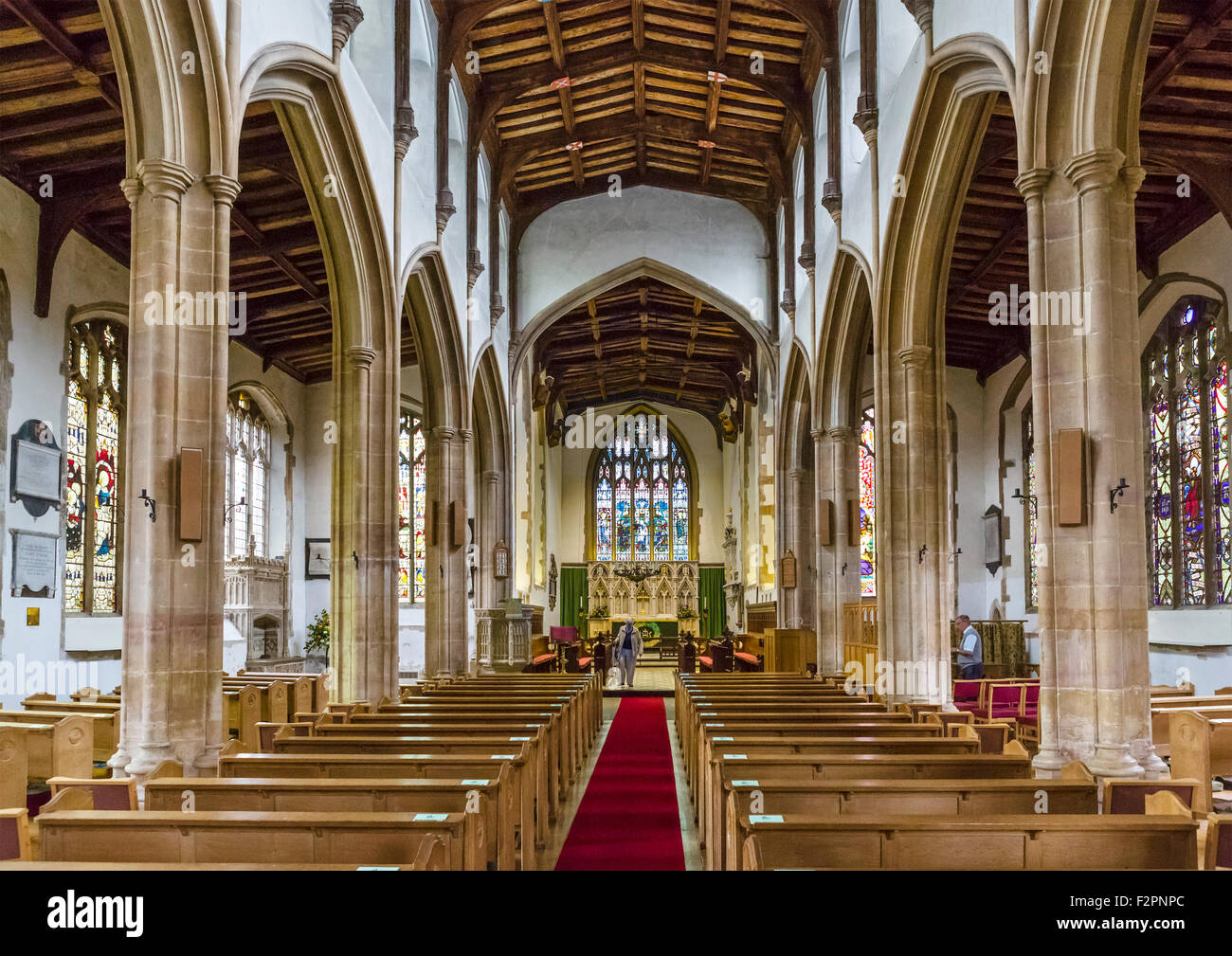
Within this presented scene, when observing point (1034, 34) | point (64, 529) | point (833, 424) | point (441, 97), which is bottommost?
point (64, 529)

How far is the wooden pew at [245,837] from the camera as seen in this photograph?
3.71 m

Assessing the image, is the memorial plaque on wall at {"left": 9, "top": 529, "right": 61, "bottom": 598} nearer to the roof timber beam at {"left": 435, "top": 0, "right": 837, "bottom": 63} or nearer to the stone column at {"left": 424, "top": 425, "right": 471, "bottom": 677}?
the stone column at {"left": 424, "top": 425, "right": 471, "bottom": 677}

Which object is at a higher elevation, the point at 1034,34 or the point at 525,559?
the point at 1034,34

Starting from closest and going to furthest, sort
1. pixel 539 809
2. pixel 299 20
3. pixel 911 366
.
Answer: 1. pixel 539 809
2. pixel 299 20
3. pixel 911 366

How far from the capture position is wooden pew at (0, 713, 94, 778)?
6.48 meters

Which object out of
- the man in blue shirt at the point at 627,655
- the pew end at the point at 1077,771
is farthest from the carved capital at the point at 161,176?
the man in blue shirt at the point at 627,655

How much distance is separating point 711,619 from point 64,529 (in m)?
19.9

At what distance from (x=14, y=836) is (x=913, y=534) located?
336 inches

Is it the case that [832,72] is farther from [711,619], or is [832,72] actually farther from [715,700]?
[711,619]

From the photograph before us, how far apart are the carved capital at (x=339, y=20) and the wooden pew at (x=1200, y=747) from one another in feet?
26.6

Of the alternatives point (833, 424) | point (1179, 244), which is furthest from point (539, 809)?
point (1179, 244)

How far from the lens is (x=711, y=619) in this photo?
1179 inches

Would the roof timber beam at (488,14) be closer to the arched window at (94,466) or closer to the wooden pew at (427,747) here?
the arched window at (94,466)

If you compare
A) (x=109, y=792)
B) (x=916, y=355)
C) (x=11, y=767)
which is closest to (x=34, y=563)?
(x=11, y=767)
